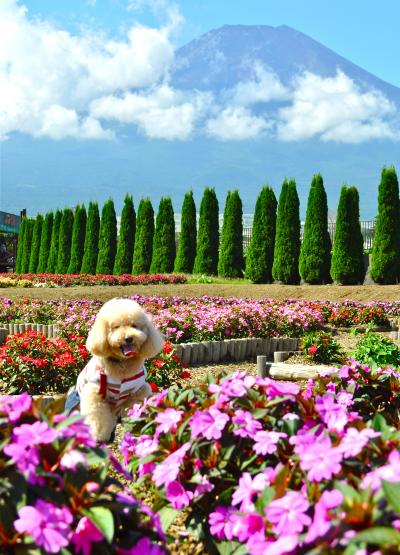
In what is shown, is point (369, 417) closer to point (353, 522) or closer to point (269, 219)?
point (353, 522)

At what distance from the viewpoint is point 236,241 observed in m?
24.2

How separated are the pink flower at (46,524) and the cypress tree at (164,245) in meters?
24.9

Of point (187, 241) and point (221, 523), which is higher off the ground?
point (187, 241)

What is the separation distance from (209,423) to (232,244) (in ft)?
73.0

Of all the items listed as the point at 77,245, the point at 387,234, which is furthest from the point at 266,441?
the point at 77,245

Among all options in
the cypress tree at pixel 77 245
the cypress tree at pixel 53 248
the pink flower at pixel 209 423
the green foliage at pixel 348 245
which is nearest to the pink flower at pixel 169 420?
the pink flower at pixel 209 423

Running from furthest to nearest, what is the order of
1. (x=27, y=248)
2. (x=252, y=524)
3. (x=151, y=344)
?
(x=27, y=248) → (x=151, y=344) → (x=252, y=524)

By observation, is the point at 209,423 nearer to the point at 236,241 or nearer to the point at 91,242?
the point at 236,241

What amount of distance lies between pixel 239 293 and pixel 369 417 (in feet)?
45.8

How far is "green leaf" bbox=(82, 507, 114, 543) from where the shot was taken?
1392mm

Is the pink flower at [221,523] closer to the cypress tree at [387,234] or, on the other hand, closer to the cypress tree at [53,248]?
the cypress tree at [387,234]

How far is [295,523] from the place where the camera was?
1475 mm

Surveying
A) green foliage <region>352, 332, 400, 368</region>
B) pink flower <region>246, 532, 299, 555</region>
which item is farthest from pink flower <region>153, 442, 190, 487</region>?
green foliage <region>352, 332, 400, 368</region>

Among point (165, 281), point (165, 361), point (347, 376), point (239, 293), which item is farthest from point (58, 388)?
Answer: point (165, 281)
